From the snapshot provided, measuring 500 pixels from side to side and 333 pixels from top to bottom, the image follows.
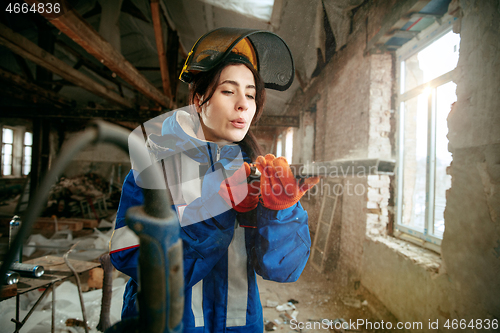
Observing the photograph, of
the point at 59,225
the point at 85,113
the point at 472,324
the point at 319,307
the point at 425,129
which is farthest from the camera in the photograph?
the point at 59,225

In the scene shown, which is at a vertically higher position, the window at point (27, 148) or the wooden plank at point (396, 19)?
the wooden plank at point (396, 19)

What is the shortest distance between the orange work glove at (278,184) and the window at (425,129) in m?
1.76

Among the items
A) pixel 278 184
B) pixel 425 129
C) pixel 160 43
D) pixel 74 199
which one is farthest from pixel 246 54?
pixel 74 199

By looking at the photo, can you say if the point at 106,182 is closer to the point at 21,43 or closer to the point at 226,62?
the point at 21,43

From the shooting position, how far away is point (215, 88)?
0.87 meters

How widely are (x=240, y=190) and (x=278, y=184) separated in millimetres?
144

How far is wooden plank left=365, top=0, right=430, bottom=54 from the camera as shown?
6.03 ft

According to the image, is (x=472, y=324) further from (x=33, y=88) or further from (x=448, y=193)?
(x=33, y=88)

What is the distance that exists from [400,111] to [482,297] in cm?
184

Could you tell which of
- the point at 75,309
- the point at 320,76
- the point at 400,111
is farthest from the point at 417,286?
the point at 75,309

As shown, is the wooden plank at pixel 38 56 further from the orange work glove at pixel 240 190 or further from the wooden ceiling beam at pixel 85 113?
the orange work glove at pixel 240 190

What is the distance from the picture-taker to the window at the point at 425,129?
1.89 m

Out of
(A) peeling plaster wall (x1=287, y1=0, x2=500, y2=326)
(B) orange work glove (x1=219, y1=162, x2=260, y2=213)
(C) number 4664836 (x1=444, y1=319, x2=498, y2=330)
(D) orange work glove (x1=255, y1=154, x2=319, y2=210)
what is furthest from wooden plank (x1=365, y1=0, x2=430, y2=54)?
(C) number 4664836 (x1=444, y1=319, x2=498, y2=330)

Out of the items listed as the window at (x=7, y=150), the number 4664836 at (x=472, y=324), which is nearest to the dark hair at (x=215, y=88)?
the number 4664836 at (x=472, y=324)
